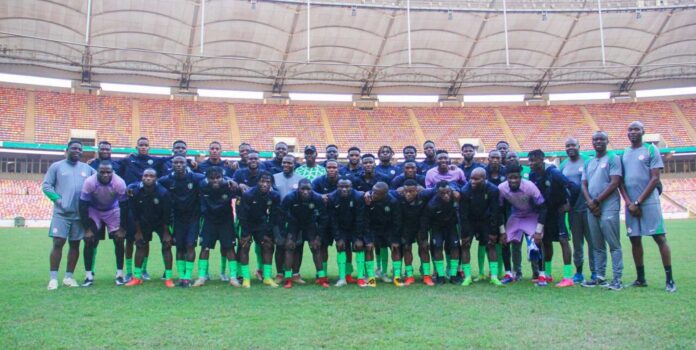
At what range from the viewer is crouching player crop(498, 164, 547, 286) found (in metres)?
6.60

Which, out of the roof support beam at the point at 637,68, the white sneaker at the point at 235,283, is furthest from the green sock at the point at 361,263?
the roof support beam at the point at 637,68

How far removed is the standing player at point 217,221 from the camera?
678cm

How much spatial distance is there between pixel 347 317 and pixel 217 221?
2.96 metres

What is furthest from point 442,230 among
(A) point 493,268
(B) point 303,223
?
(B) point 303,223

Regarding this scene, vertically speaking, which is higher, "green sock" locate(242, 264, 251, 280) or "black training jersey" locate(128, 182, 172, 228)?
"black training jersey" locate(128, 182, 172, 228)

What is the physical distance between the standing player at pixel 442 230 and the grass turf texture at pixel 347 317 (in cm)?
43

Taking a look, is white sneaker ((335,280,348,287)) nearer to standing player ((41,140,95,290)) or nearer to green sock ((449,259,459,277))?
green sock ((449,259,459,277))

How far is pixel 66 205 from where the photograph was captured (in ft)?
22.3

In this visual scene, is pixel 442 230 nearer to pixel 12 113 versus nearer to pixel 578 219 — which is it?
pixel 578 219

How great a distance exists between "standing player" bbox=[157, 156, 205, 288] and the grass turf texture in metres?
0.50

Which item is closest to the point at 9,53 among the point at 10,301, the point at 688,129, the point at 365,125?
the point at 365,125

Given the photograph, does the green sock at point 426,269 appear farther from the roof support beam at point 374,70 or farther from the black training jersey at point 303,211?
the roof support beam at point 374,70

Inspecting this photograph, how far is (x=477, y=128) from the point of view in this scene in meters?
33.4

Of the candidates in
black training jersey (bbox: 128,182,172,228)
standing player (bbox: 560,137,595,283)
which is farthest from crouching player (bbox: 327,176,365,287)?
standing player (bbox: 560,137,595,283)
